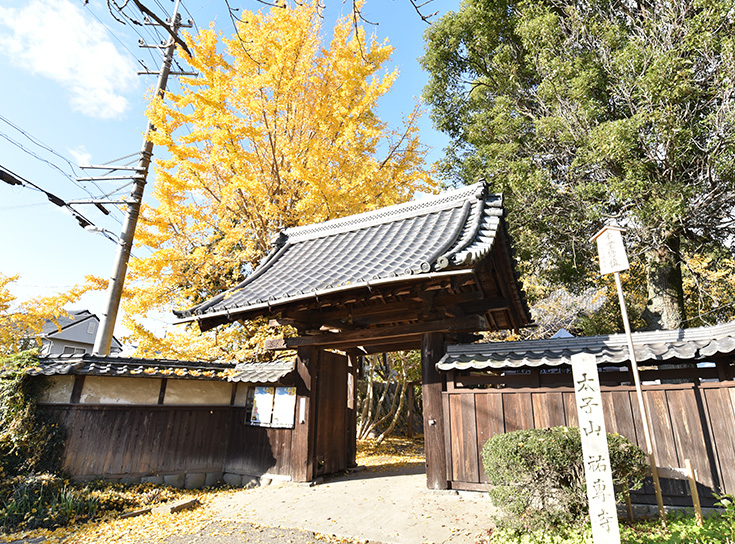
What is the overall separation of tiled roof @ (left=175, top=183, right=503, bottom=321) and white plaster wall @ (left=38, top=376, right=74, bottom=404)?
8.75ft

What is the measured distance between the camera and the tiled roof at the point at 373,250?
5.91 metres

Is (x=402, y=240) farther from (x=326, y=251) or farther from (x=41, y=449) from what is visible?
(x=41, y=449)

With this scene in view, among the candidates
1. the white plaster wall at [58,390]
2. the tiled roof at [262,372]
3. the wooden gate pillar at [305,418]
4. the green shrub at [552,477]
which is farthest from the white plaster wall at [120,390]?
the green shrub at [552,477]

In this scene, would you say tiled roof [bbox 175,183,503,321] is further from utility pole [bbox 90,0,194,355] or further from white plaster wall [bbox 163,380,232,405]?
utility pole [bbox 90,0,194,355]

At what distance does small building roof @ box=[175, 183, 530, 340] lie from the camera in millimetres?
5871

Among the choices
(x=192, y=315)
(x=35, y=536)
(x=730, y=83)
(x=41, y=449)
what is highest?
(x=730, y=83)

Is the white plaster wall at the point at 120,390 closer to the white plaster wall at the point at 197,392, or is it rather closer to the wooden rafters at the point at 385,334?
the white plaster wall at the point at 197,392

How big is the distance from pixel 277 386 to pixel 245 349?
10.1ft

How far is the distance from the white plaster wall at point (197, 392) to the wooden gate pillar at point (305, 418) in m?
2.06

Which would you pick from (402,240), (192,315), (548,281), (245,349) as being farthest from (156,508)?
(548,281)

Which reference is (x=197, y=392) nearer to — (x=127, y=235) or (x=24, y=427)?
(x=24, y=427)

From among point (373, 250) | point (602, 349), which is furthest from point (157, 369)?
point (602, 349)

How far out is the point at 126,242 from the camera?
34.8 ft

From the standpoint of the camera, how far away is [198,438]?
28.1 ft
